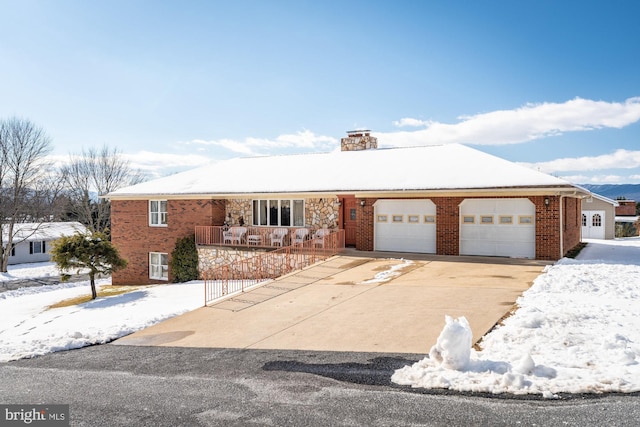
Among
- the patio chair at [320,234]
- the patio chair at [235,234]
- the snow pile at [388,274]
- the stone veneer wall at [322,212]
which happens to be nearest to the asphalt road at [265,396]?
the snow pile at [388,274]

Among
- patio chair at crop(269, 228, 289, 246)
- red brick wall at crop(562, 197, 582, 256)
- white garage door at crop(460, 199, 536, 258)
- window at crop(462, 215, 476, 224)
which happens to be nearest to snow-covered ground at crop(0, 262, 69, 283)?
patio chair at crop(269, 228, 289, 246)

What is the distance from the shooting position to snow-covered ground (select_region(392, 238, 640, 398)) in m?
6.37

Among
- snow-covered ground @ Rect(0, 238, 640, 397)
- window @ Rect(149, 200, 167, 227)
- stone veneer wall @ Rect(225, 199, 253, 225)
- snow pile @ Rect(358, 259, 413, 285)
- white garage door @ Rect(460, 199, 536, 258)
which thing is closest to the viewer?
snow-covered ground @ Rect(0, 238, 640, 397)

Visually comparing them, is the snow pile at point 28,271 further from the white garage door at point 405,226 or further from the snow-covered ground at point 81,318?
the white garage door at point 405,226

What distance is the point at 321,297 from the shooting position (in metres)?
12.9

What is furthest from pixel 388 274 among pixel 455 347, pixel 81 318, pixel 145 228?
pixel 145 228

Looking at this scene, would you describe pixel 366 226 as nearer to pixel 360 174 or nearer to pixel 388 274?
pixel 360 174

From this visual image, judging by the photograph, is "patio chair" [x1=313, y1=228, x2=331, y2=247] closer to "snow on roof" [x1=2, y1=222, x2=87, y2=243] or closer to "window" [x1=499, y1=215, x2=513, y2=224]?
"window" [x1=499, y1=215, x2=513, y2=224]

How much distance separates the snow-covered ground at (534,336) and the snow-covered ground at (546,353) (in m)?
0.01

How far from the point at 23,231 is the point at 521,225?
46.2 m

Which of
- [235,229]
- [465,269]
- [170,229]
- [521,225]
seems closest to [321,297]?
[465,269]

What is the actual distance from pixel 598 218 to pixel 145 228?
2985cm

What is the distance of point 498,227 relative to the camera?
59.8 feet

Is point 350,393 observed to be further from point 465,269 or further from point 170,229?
point 170,229
